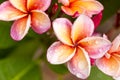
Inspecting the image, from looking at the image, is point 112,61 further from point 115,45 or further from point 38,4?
point 38,4

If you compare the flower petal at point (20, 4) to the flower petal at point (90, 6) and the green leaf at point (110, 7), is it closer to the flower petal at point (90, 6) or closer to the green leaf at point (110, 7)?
the flower petal at point (90, 6)

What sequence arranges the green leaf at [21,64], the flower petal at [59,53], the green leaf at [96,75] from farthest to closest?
the green leaf at [21,64]
the green leaf at [96,75]
the flower petal at [59,53]

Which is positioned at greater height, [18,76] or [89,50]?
[89,50]

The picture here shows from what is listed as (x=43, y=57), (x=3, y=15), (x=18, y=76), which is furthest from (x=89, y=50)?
(x=43, y=57)

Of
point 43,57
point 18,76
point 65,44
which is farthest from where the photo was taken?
point 43,57

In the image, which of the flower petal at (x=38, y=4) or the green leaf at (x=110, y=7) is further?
the green leaf at (x=110, y=7)

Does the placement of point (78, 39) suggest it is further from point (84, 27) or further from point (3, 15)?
point (3, 15)

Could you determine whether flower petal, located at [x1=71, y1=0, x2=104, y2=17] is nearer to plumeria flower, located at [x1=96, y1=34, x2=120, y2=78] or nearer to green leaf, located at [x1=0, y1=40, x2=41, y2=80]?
plumeria flower, located at [x1=96, y1=34, x2=120, y2=78]

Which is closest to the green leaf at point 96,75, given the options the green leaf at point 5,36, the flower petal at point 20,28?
the flower petal at point 20,28
